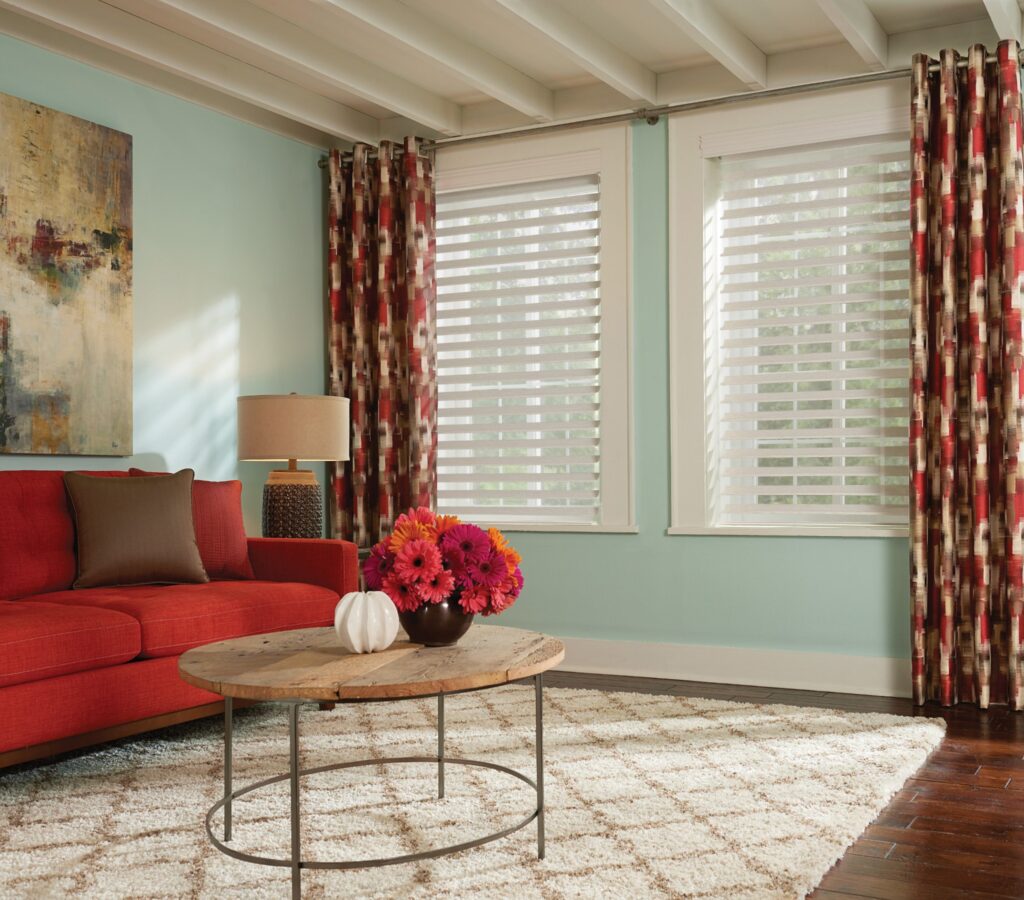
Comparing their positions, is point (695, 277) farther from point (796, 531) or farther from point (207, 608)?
point (207, 608)

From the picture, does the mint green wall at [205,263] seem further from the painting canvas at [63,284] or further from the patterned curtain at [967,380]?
the patterned curtain at [967,380]

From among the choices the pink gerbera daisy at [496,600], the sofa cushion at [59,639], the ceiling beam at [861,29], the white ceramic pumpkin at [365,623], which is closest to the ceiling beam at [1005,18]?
the ceiling beam at [861,29]

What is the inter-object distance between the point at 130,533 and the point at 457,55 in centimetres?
240

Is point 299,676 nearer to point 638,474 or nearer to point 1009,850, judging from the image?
point 1009,850

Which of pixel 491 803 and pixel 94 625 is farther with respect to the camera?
pixel 94 625

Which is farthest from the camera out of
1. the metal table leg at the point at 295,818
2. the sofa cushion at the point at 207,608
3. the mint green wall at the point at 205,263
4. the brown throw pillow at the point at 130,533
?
the mint green wall at the point at 205,263

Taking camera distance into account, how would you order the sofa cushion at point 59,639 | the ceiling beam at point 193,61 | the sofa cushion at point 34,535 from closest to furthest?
the sofa cushion at point 59,639 → the sofa cushion at point 34,535 → the ceiling beam at point 193,61

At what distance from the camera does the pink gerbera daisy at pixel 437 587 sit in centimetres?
285

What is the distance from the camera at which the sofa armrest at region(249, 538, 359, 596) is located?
4617 mm

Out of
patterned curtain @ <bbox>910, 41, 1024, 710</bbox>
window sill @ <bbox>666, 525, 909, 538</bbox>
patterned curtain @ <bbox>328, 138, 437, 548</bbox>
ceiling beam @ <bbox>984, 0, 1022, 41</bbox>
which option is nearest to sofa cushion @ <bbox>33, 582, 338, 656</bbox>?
patterned curtain @ <bbox>328, 138, 437, 548</bbox>

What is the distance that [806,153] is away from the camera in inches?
203

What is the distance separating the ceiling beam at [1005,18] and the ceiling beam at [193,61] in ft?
9.78

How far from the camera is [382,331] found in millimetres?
5816

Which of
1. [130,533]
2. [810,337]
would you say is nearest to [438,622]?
[130,533]
